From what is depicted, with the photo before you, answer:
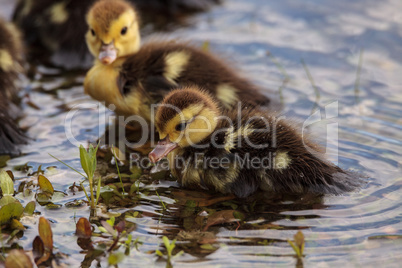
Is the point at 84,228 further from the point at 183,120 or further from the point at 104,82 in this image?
the point at 104,82

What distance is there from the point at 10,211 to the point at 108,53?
1.27 m

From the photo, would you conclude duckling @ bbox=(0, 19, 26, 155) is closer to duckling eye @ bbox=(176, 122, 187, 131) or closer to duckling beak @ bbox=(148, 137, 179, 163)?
duckling beak @ bbox=(148, 137, 179, 163)

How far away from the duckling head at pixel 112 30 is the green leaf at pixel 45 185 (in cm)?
93

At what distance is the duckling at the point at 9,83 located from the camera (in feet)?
10.5

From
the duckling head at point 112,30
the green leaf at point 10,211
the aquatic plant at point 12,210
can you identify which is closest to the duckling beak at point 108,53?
the duckling head at point 112,30

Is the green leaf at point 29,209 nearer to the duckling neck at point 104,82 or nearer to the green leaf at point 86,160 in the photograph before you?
the green leaf at point 86,160

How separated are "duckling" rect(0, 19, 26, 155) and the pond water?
10 cm

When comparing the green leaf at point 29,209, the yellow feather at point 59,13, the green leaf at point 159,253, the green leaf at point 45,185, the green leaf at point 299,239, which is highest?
the yellow feather at point 59,13

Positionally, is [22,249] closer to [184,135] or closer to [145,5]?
[184,135]

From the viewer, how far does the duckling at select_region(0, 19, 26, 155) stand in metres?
3.21

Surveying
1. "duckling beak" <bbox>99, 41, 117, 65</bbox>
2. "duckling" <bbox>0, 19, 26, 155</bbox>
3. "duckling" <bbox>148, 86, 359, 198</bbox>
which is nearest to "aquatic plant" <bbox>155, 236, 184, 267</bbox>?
"duckling" <bbox>148, 86, 359, 198</bbox>

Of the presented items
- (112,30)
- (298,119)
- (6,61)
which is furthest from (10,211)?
(298,119)

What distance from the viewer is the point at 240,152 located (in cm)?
270

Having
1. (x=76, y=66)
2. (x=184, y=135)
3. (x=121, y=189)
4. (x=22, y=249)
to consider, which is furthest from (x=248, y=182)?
(x=76, y=66)
